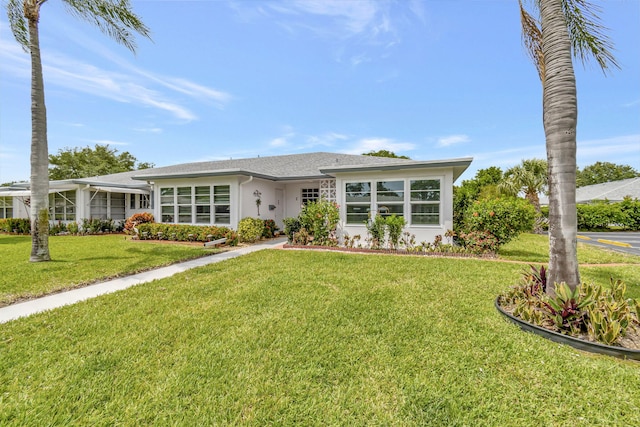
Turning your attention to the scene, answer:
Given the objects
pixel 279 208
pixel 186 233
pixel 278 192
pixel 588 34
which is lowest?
pixel 186 233

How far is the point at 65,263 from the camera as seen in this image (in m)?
7.78

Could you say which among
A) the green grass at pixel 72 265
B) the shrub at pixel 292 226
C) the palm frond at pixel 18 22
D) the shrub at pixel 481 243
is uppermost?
the palm frond at pixel 18 22

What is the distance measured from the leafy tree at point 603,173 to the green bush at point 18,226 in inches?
2915

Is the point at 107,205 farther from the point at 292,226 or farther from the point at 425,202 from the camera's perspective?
the point at 425,202

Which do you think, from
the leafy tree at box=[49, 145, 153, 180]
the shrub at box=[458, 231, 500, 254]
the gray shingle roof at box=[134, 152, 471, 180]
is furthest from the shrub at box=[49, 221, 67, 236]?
the shrub at box=[458, 231, 500, 254]

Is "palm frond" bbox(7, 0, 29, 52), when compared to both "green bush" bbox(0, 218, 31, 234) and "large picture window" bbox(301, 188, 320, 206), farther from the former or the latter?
"green bush" bbox(0, 218, 31, 234)

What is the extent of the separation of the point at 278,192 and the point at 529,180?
17.0 m

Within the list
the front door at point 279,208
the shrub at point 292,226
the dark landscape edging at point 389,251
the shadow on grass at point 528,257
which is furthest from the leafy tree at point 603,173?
the shrub at point 292,226

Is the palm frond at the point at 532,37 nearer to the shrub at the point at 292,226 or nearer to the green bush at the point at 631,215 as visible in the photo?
the shrub at the point at 292,226

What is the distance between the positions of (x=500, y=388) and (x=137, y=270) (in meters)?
8.13

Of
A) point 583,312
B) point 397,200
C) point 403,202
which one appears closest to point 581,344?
point 583,312

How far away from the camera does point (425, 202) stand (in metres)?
10.4

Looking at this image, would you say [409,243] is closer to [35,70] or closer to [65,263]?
[65,263]

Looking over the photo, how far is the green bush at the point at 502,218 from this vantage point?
887 centimetres
